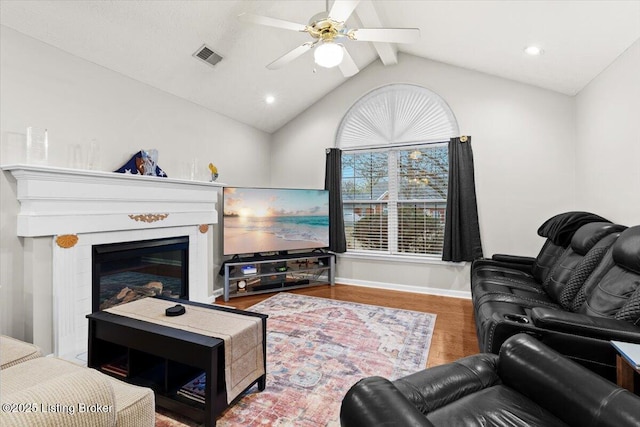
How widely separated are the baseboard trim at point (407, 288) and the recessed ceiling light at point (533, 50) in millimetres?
2811

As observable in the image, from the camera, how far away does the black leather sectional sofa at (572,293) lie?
4.80 ft

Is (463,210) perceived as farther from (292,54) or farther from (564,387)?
(564,387)

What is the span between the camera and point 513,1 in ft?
7.97

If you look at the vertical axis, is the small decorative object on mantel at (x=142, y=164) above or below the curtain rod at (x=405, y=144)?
below

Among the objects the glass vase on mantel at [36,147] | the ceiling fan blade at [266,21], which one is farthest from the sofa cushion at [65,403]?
the ceiling fan blade at [266,21]

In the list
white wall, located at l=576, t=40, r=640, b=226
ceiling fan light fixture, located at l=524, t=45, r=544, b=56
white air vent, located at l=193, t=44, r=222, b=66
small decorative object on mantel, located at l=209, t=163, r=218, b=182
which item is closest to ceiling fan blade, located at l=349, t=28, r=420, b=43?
ceiling fan light fixture, located at l=524, t=45, r=544, b=56

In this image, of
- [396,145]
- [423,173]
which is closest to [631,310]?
[423,173]

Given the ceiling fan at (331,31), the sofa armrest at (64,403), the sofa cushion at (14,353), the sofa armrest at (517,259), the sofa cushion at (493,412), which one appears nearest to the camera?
the sofa armrest at (64,403)

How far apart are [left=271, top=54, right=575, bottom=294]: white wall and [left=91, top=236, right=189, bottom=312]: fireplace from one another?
2555 millimetres

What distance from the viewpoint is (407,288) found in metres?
4.31

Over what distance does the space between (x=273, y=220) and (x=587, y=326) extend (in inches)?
136


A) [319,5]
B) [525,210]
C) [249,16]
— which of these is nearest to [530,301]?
[525,210]

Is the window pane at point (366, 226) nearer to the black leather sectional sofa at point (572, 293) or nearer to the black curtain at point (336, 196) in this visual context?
the black curtain at point (336, 196)

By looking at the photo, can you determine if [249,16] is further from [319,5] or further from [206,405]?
[206,405]
